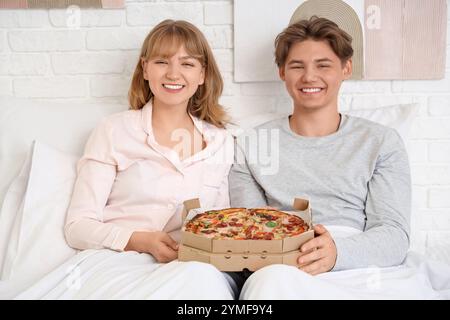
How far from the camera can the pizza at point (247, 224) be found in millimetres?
1306

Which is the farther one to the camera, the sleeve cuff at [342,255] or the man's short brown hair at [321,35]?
the man's short brown hair at [321,35]

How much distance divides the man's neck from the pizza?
0.37m

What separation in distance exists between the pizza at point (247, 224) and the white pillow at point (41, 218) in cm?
40

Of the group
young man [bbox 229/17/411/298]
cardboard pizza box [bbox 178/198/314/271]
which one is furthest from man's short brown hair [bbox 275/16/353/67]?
cardboard pizza box [bbox 178/198/314/271]

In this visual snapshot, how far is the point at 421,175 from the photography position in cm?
200

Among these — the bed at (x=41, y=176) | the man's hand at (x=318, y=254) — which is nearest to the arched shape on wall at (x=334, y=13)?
the bed at (x=41, y=176)

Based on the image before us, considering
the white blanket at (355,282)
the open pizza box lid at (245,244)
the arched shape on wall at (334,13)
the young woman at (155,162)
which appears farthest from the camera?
the arched shape on wall at (334,13)

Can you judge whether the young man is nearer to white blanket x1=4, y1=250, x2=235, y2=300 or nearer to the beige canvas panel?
the beige canvas panel

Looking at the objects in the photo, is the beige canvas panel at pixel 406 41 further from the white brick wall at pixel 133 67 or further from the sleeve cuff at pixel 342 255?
the sleeve cuff at pixel 342 255

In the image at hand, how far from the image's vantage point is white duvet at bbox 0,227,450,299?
44.8 inches

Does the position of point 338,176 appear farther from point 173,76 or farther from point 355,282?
point 173,76

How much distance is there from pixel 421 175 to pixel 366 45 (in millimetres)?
526

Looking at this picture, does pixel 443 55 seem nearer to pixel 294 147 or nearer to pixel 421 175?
pixel 421 175
